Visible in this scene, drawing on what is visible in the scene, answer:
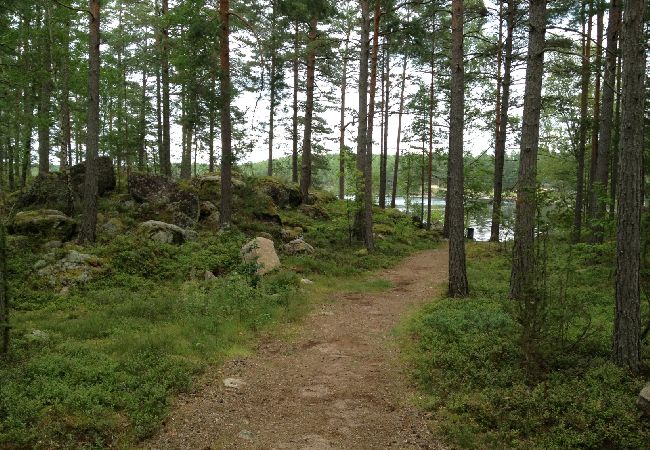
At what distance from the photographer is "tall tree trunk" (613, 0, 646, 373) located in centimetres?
514

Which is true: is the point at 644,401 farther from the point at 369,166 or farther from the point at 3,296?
the point at 369,166

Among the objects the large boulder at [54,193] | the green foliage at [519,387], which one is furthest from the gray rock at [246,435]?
the large boulder at [54,193]

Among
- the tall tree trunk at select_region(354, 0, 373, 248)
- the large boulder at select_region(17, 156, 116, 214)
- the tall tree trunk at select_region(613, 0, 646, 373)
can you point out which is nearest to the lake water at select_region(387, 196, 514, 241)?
the tall tree trunk at select_region(613, 0, 646, 373)

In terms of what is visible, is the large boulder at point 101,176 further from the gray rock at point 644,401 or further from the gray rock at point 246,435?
the gray rock at point 644,401

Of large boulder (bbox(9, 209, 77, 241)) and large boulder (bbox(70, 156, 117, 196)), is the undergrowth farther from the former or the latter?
large boulder (bbox(70, 156, 117, 196))

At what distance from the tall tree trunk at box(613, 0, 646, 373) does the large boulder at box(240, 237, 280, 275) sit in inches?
324

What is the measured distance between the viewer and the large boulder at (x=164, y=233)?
13.0 metres

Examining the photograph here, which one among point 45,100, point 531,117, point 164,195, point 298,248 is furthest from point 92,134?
point 531,117

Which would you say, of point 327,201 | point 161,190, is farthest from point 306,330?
point 327,201

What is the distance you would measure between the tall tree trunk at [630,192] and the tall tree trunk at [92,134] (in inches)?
477

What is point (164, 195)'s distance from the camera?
52.4 ft

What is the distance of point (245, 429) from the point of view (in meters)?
4.85

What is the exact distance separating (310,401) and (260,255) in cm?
690

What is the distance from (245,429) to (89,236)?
371 inches
